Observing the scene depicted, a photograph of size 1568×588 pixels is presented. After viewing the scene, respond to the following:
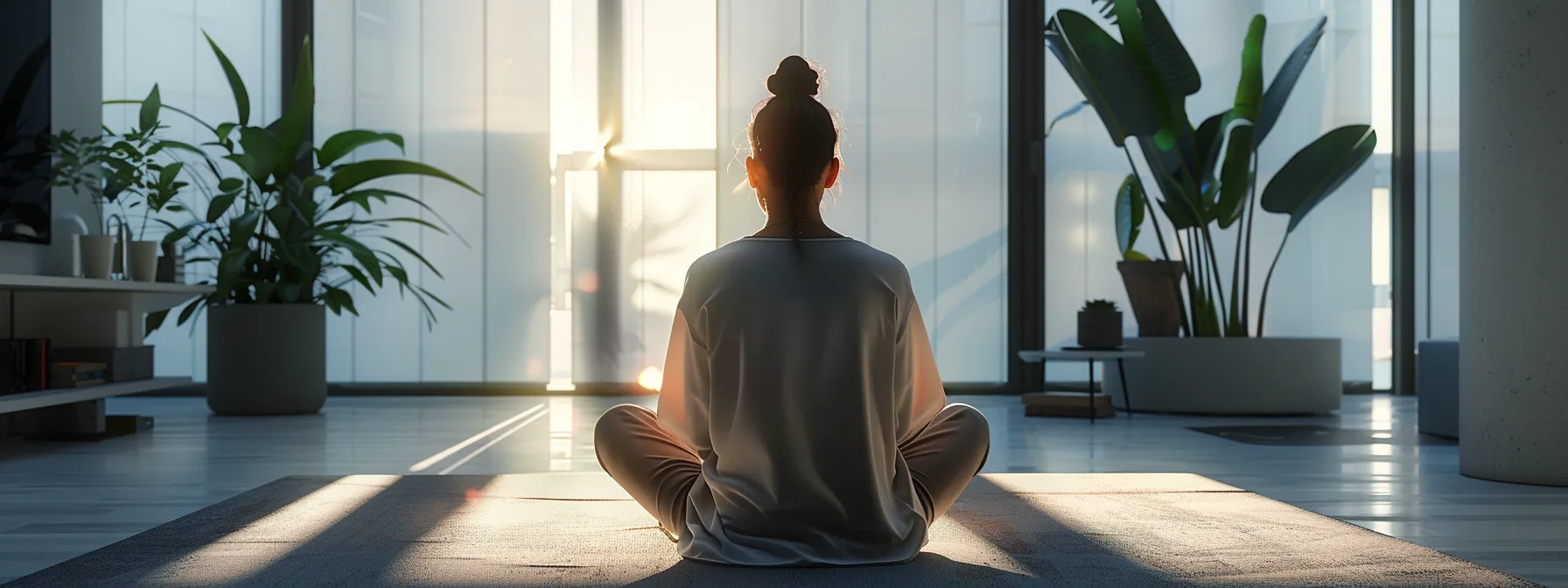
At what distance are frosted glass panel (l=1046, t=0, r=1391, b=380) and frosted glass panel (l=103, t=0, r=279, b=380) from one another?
139 inches

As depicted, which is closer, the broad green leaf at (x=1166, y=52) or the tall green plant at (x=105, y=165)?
the tall green plant at (x=105, y=165)

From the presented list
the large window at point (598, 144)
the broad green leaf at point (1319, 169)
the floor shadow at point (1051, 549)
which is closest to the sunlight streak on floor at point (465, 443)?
the large window at point (598, 144)

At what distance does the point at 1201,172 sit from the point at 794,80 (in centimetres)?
350

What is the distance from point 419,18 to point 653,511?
418 centimetres

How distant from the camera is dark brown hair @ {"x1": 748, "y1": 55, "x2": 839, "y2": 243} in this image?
4.60 feet

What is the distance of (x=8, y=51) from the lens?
3334mm

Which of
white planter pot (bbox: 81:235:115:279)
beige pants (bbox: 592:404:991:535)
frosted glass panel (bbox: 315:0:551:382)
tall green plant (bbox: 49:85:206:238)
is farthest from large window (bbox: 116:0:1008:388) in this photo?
beige pants (bbox: 592:404:991:535)

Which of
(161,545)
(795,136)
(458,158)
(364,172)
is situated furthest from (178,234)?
(795,136)

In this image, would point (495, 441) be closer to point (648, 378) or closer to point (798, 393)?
point (648, 378)

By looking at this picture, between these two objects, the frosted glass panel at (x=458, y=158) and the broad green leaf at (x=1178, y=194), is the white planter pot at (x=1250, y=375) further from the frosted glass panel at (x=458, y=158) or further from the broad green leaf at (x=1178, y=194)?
the frosted glass panel at (x=458, y=158)

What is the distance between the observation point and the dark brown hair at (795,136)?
55.2 inches

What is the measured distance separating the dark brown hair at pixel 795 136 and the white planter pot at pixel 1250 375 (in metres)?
3.29

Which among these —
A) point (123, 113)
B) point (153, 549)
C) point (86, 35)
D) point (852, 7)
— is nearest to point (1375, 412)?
point (852, 7)

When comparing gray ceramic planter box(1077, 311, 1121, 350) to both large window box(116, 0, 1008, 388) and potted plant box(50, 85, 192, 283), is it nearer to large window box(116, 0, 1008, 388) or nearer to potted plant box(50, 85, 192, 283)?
large window box(116, 0, 1008, 388)
